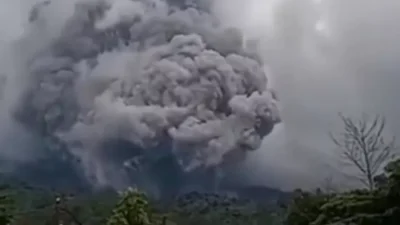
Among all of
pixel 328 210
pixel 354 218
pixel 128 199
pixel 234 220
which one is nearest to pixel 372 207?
pixel 354 218

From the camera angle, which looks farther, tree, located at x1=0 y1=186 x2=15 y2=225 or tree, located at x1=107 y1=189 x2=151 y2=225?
tree, located at x1=0 y1=186 x2=15 y2=225

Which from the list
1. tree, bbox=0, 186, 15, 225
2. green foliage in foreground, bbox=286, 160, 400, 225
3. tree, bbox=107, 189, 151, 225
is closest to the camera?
tree, bbox=107, 189, 151, 225

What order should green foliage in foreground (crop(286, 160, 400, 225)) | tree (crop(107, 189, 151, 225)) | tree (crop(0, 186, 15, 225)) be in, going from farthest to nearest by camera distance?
green foliage in foreground (crop(286, 160, 400, 225)) < tree (crop(0, 186, 15, 225)) < tree (crop(107, 189, 151, 225))

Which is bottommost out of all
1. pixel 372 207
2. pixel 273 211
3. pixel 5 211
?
pixel 372 207

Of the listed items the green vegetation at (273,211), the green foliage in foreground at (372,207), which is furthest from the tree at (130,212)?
the green foliage in foreground at (372,207)

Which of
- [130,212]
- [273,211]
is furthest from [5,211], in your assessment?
[273,211]

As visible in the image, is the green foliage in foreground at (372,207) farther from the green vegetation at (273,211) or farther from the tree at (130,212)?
the tree at (130,212)

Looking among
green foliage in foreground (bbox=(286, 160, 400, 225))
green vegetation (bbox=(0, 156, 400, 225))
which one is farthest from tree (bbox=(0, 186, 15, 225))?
green foliage in foreground (bbox=(286, 160, 400, 225))

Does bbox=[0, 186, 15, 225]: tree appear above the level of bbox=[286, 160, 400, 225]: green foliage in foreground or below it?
above

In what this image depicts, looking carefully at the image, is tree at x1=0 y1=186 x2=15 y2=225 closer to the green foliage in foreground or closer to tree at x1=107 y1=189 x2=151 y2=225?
tree at x1=107 y1=189 x2=151 y2=225

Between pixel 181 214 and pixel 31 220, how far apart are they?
635 inches

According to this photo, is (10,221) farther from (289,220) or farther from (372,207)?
(289,220)

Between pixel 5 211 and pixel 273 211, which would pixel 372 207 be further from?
pixel 273 211

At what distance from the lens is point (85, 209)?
1619 inches
